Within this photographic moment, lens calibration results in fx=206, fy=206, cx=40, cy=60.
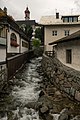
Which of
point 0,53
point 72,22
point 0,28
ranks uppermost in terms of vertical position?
point 72,22

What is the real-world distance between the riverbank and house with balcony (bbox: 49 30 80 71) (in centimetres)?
225

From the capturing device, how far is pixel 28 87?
17062mm

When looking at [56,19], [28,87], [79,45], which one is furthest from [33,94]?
[56,19]

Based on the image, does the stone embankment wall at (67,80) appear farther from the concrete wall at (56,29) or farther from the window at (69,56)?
the concrete wall at (56,29)

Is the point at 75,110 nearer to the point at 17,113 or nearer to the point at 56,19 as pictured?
the point at 17,113

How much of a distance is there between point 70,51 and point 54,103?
5.24 m

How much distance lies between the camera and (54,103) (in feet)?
42.2

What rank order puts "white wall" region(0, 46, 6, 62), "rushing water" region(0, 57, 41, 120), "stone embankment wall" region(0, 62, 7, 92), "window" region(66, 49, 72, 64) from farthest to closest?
"window" region(66, 49, 72, 64) → "white wall" region(0, 46, 6, 62) → "stone embankment wall" region(0, 62, 7, 92) → "rushing water" region(0, 57, 41, 120)

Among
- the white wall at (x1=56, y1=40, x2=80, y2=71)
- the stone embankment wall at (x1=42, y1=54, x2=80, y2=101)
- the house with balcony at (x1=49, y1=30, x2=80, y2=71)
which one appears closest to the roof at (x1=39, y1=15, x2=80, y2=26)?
the house with balcony at (x1=49, y1=30, x2=80, y2=71)

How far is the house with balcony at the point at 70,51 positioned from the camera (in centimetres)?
1440

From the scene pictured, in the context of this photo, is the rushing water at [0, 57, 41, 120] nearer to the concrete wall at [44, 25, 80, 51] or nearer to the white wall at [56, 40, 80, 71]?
the white wall at [56, 40, 80, 71]

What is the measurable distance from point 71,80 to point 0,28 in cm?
776

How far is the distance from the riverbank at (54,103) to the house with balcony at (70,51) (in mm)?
2249

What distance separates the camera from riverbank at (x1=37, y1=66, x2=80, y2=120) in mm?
11445
